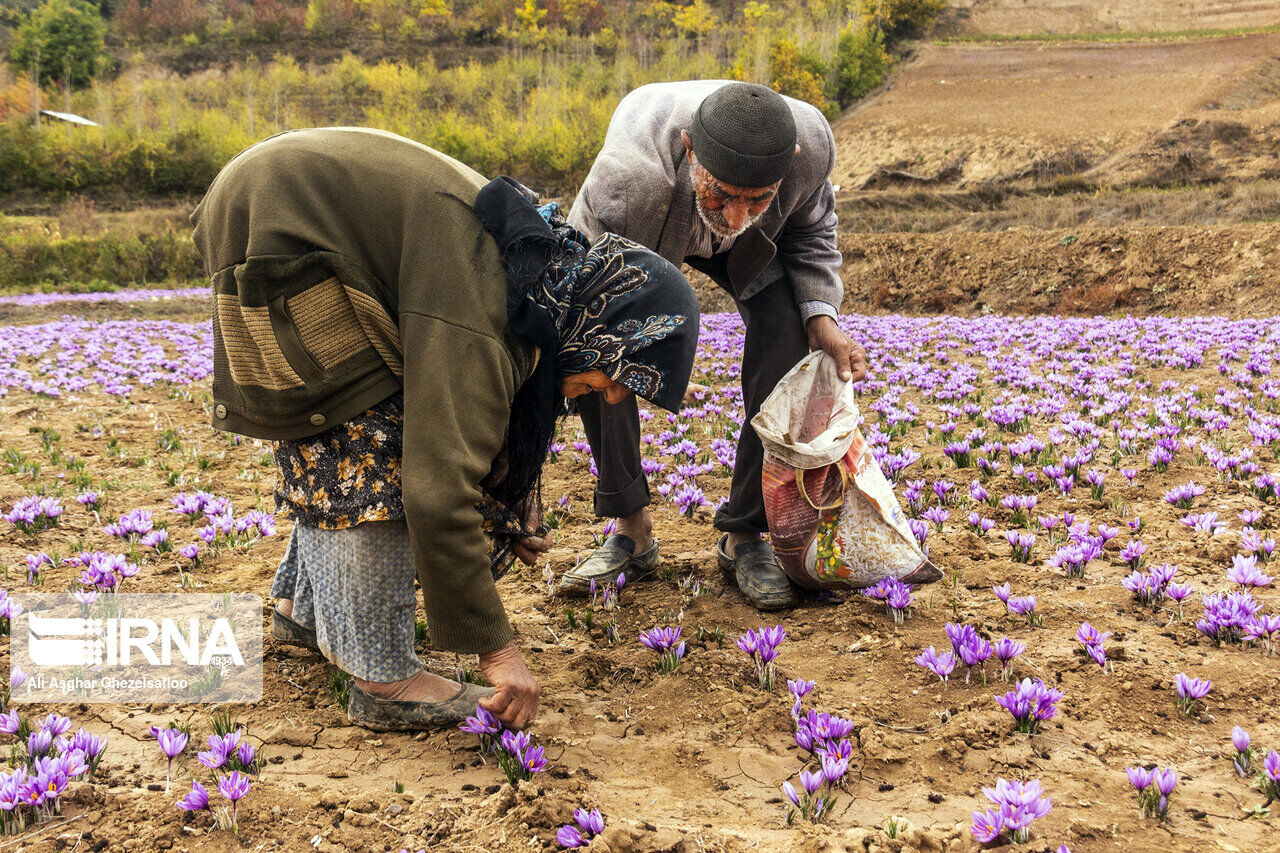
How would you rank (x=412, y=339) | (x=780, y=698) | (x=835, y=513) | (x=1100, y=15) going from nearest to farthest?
(x=412, y=339)
(x=780, y=698)
(x=835, y=513)
(x=1100, y=15)

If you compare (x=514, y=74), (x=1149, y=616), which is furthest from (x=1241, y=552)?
(x=514, y=74)

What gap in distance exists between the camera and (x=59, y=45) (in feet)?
192

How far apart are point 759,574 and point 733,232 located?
139cm

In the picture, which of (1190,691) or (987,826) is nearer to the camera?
(987,826)

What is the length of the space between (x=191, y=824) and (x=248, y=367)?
3.82 ft

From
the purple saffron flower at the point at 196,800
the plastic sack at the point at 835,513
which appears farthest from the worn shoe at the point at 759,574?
the purple saffron flower at the point at 196,800

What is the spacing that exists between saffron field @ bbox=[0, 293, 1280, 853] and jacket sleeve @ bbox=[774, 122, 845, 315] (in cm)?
116

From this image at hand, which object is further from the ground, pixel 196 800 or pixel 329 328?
pixel 329 328

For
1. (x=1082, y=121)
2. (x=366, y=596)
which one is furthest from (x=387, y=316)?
(x=1082, y=121)

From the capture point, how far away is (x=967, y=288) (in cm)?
1717

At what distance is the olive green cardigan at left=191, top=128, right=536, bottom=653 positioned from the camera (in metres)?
2.06

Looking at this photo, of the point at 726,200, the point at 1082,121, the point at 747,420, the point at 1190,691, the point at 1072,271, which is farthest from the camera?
the point at 1082,121

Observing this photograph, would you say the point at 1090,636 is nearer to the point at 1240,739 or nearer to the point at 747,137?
the point at 1240,739

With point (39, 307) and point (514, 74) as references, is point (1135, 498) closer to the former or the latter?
point (39, 307)
